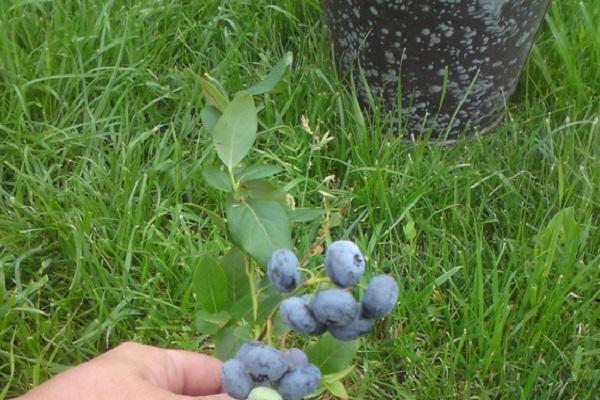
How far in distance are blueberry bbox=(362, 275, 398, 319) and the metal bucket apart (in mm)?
1037

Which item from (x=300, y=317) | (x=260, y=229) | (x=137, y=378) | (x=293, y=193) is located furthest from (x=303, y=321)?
(x=293, y=193)

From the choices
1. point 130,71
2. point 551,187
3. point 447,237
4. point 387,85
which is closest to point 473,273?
point 447,237

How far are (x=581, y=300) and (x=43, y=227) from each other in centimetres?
99

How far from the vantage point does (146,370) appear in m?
1.12

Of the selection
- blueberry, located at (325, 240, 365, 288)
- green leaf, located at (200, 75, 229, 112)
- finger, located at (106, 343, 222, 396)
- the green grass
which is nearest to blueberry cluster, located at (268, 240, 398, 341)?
blueberry, located at (325, 240, 365, 288)

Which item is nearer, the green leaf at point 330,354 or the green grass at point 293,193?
the green leaf at point 330,354

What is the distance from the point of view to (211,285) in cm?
92

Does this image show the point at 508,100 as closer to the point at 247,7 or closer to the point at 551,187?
the point at 551,187

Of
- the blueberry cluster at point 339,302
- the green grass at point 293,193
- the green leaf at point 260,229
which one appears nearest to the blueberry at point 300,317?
the blueberry cluster at point 339,302

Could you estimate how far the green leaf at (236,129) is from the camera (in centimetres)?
87

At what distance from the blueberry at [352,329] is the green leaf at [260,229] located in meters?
0.12

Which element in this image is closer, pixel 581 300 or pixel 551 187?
pixel 581 300

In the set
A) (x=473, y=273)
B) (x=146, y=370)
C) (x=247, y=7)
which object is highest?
(x=247, y=7)

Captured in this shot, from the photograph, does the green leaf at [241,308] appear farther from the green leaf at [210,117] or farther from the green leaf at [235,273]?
the green leaf at [210,117]
